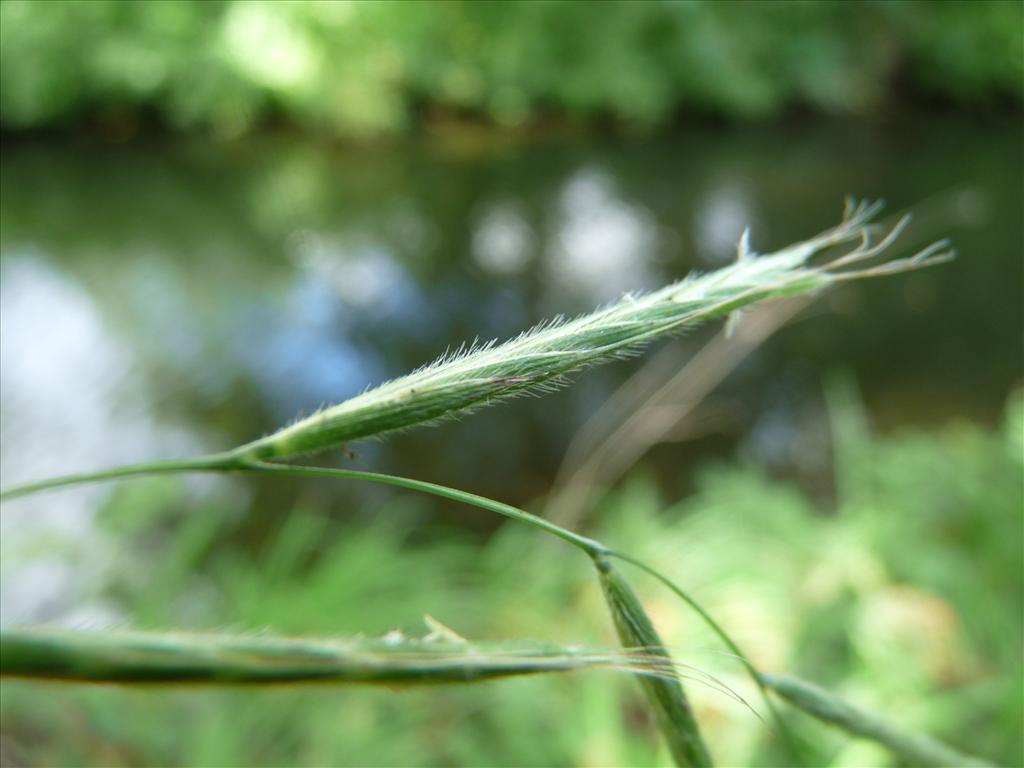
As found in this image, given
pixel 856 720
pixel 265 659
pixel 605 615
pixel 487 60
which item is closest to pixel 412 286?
pixel 605 615

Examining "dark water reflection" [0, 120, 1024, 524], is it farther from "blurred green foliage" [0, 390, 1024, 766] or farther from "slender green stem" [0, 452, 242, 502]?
"slender green stem" [0, 452, 242, 502]

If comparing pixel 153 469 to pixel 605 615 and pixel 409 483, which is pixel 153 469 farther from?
pixel 605 615

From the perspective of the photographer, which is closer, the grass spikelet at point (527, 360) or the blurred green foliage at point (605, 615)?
the grass spikelet at point (527, 360)

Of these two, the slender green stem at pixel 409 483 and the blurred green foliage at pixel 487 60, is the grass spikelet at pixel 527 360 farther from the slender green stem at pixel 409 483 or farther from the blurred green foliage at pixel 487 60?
the blurred green foliage at pixel 487 60

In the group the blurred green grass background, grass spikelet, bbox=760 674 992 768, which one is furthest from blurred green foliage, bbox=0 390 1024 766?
grass spikelet, bbox=760 674 992 768

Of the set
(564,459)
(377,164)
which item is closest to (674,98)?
(377,164)

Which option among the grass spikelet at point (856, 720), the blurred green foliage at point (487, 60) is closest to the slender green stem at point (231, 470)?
the grass spikelet at point (856, 720)
